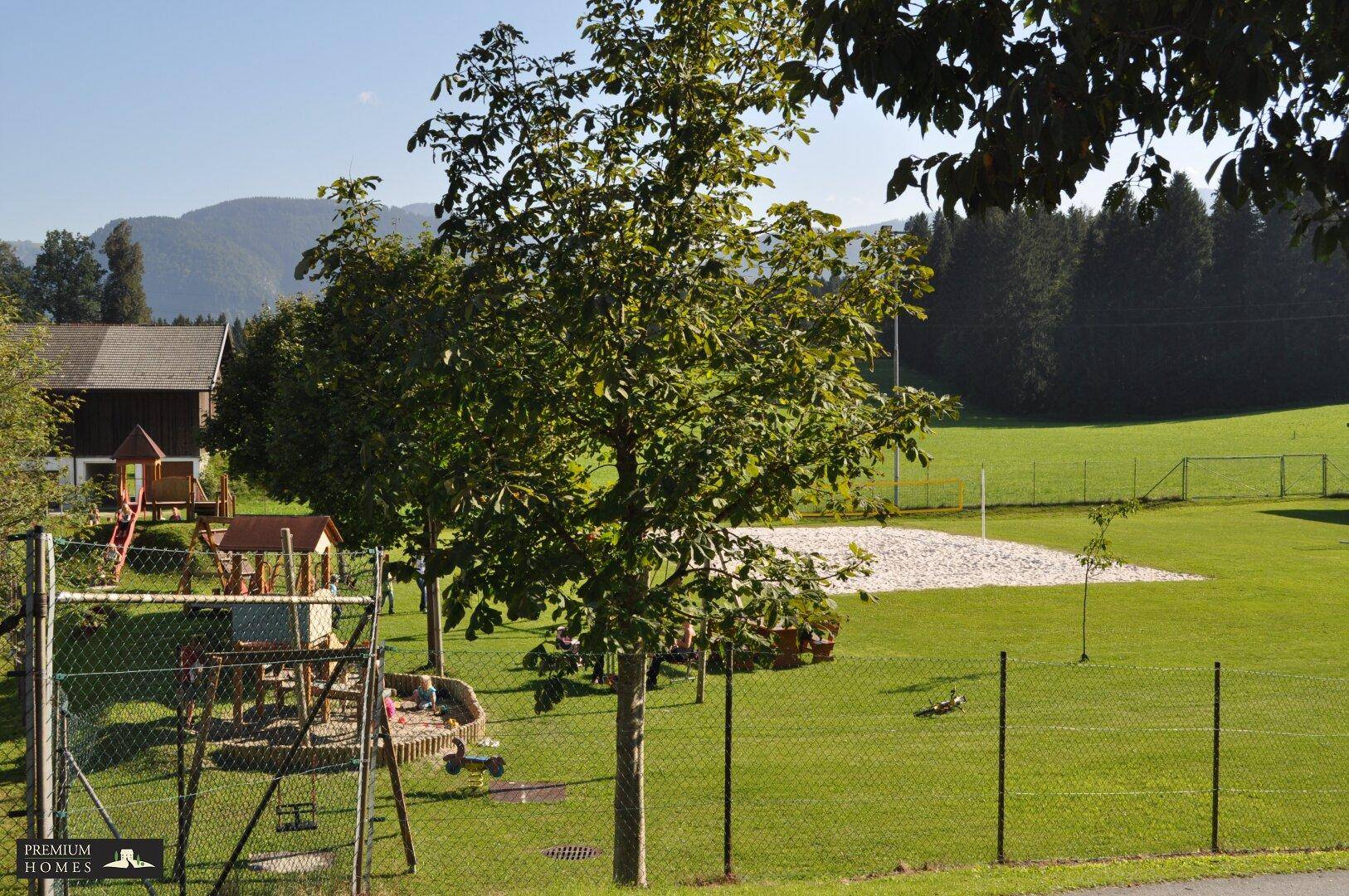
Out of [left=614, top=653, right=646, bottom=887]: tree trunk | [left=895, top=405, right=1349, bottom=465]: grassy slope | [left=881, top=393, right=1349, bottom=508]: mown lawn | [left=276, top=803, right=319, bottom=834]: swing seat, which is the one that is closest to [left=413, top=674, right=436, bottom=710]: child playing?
[left=276, top=803, right=319, bottom=834]: swing seat

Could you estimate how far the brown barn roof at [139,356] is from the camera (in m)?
52.0

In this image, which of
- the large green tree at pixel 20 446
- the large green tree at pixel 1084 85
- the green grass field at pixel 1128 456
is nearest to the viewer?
the large green tree at pixel 1084 85

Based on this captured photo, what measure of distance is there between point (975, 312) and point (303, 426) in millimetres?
91622

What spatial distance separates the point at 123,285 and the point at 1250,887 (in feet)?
417

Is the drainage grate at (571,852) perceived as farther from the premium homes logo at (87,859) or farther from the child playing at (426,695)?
the child playing at (426,695)

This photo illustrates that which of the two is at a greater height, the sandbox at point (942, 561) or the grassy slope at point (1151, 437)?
the grassy slope at point (1151, 437)

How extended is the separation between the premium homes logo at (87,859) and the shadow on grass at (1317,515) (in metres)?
46.3

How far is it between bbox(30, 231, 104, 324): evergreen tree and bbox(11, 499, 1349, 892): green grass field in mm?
111916

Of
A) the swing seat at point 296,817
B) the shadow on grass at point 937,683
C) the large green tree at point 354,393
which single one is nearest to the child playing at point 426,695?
the large green tree at point 354,393

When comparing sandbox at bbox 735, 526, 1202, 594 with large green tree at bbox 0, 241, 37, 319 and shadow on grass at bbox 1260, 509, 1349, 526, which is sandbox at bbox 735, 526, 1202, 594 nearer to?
shadow on grass at bbox 1260, 509, 1349, 526

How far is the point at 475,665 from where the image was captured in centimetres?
2227

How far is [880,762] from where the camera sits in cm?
1449

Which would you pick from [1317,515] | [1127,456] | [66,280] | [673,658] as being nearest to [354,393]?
[673,658]

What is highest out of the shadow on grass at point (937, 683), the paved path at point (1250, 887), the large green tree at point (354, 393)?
the large green tree at point (354, 393)
